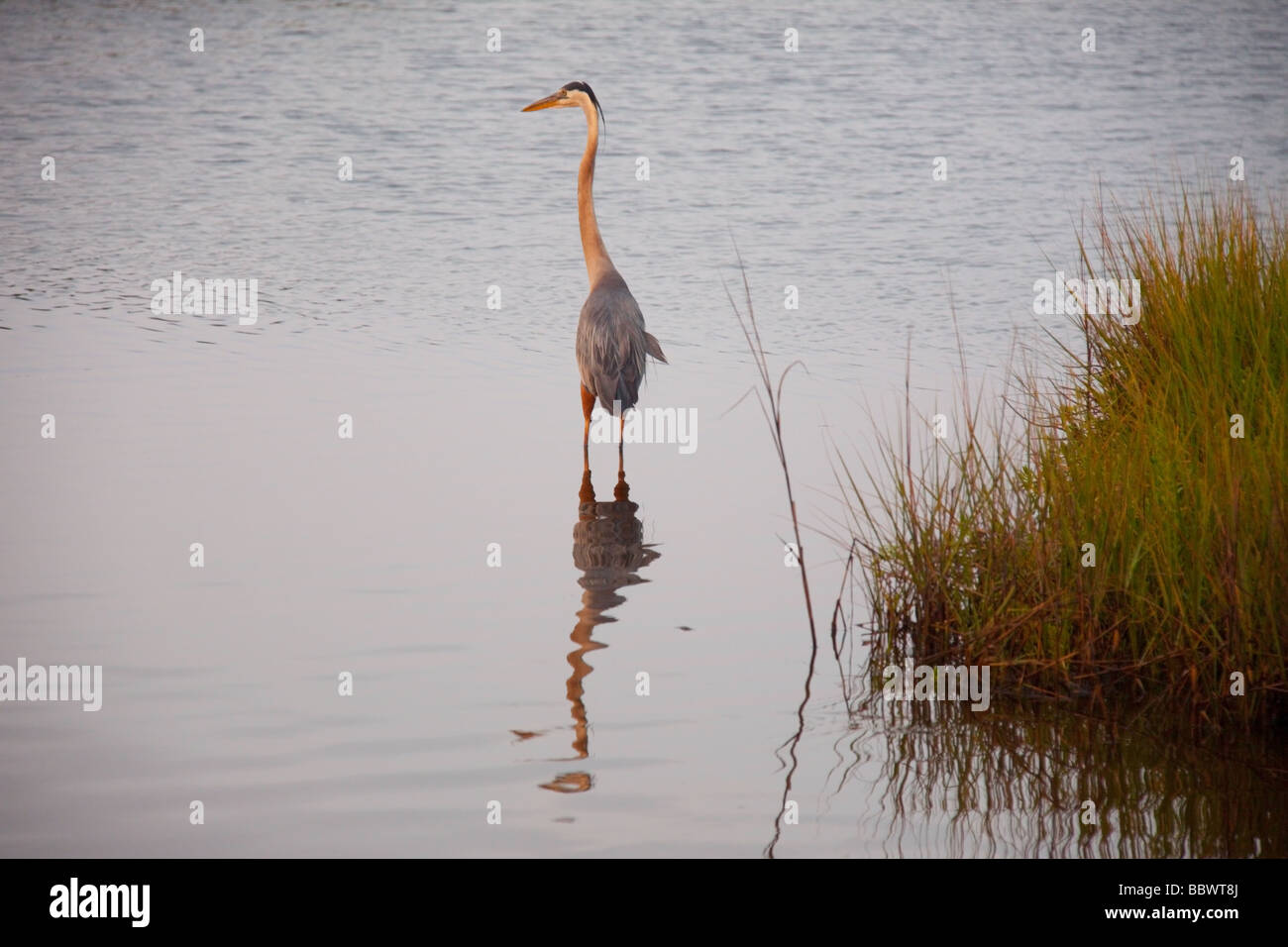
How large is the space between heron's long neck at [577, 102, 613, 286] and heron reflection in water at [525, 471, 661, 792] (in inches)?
91.2

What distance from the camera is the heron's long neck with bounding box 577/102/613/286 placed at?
36.7 ft

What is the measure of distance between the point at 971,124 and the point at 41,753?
18.7 meters

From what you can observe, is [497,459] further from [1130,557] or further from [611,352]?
[1130,557]

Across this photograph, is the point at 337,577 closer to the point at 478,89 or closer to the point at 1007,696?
the point at 1007,696

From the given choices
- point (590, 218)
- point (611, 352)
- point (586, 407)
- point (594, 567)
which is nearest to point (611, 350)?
point (611, 352)

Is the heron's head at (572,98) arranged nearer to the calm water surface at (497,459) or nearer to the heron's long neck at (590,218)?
the heron's long neck at (590,218)

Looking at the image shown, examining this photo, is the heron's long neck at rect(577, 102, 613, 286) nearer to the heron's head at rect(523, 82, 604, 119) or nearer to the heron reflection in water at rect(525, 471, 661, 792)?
the heron's head at rect(523, 82, 604, 119)

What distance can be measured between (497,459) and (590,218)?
256 cm

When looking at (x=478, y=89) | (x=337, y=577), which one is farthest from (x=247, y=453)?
(x=478, y=89)

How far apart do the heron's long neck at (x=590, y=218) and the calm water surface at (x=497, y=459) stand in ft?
2.97

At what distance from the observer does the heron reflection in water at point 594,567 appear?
5773 mm

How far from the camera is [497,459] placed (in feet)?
31.2

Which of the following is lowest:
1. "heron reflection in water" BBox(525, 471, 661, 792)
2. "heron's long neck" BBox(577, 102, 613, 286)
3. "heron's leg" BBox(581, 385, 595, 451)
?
"heron reflection in water" BBox(525, 471, 661, 792)

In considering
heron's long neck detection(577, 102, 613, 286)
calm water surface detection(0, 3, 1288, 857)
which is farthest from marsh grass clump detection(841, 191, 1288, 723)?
heron's long neck detection(577, 102, 613, 286)
